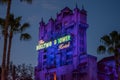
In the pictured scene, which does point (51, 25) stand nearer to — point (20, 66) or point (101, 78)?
point (101, 78)

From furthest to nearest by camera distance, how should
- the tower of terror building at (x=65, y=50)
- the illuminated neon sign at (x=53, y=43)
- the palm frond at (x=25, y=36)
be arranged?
1. the illuminated neon sign at (x=53, y=43)
2. the tower of terror building at (x=65, y=50)
3. the palm frond at (x=25, y=36)

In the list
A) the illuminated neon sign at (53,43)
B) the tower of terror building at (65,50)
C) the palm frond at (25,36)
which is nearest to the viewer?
the palm frond at (25,36)

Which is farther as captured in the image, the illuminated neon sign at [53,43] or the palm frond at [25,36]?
the illuminated neon sign at [53,43]

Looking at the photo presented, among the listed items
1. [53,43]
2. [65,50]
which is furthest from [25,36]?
[53,43]

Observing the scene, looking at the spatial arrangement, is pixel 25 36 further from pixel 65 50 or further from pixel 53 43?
pixel 53 43

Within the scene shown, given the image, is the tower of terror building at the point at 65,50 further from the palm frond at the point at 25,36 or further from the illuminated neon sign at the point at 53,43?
the palm frond at the point at 25,36

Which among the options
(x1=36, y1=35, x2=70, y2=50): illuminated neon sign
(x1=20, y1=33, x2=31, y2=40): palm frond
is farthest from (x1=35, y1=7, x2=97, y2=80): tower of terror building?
(x1=20, y1=33, x2=31, y2=40): palm frond

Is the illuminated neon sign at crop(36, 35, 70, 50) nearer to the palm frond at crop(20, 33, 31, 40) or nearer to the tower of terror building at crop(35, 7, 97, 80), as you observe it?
the tower of terror building at crop(35, 7, 97, 80)

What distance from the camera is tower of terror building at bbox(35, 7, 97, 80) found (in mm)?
78125

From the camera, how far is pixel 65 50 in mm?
88062

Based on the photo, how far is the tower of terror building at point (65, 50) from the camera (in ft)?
256

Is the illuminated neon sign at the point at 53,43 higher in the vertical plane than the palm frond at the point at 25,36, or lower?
higher

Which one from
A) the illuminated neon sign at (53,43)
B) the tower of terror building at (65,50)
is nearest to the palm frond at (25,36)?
the tower of terror building at (65,50)

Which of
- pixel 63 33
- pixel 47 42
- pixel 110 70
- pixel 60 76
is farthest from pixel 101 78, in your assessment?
pixel 47 42
